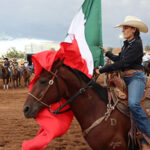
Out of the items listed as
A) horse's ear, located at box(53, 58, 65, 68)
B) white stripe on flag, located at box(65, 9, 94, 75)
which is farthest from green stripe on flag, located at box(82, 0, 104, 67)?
horse's ear, located at box(53, 58, 65, 68)

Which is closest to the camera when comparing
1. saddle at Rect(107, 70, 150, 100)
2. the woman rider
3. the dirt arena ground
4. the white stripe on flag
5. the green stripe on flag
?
the woman rider

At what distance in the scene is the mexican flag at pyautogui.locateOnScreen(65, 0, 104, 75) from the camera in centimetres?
457

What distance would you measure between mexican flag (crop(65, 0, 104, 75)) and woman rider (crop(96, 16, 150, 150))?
1.55 metres

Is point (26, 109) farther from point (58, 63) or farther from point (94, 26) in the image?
point (94, 26)

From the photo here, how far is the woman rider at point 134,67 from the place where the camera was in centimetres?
257

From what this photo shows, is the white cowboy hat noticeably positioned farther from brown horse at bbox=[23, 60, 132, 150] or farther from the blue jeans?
brown horse at bbox=[23, 60, 132, 150]

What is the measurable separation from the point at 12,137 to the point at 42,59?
346cm

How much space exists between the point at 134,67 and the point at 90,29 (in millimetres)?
2319

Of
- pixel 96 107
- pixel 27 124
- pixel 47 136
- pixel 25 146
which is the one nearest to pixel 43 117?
pixel 47 136

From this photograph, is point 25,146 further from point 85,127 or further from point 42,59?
point 42,59

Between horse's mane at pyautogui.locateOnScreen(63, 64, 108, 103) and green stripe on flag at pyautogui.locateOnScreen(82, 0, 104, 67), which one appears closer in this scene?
horse's mane at pyautogui.locateOnScreen(63, 64, 108, 103)

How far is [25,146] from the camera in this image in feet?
9.00

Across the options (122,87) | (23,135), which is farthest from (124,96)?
(23,135)

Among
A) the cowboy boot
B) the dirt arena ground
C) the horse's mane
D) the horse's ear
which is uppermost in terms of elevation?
the horse's ear
